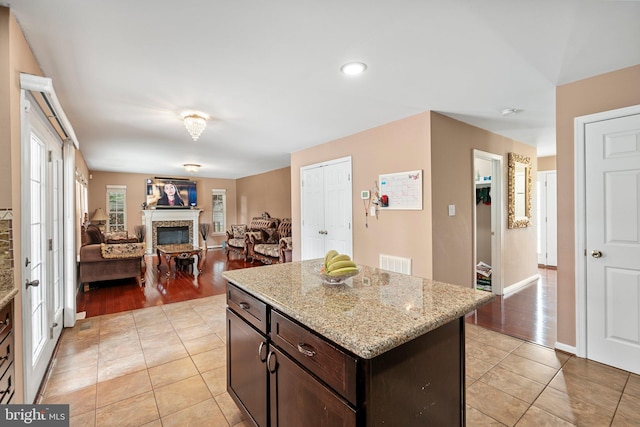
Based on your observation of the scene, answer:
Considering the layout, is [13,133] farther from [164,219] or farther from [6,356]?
[164,219]

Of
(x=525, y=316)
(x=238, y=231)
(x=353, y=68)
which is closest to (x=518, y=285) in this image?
(x=525, y=316)

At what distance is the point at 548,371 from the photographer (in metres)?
2.29

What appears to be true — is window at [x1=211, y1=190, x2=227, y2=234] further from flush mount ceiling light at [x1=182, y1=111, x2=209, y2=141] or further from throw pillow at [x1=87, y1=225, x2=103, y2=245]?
flush mount ceiling light at [x1=182, y1=111, x2=209, y2=141]

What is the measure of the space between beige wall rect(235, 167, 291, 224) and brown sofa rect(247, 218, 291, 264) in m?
0.81

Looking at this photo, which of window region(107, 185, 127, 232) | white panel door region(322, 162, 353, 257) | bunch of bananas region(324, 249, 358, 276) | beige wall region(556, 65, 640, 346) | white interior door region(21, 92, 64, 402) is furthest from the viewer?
window region(107, 185, 127, 232)

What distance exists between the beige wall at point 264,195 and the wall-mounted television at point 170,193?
1492 mm

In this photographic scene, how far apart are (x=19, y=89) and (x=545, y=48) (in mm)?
3268

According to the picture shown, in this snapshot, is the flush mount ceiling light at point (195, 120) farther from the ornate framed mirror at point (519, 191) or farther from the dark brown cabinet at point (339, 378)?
the ornate framed mirror at point (519, 191)

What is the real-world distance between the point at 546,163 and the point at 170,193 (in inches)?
381

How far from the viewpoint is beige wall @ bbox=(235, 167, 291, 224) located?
7.76 m

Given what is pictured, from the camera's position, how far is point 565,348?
2578 millimetres

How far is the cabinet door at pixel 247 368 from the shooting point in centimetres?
145

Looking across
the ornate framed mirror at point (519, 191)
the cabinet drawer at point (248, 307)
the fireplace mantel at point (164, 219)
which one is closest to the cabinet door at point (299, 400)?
the cabinet drawer at point (248, 307)

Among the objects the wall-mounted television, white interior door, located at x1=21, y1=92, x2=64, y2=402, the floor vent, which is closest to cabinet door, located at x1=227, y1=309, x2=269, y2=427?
white interior door, located at x1=21, y1=92, x2=64, y2=402
